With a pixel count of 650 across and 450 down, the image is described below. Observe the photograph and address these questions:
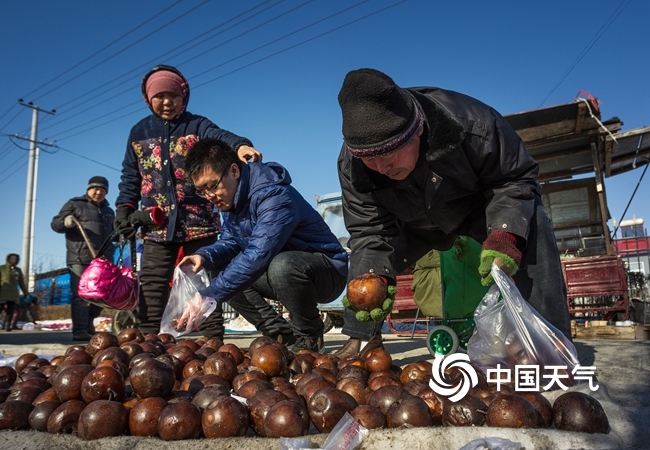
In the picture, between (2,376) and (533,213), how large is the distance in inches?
120

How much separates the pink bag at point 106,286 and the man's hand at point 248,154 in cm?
143

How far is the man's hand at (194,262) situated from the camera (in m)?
3.98

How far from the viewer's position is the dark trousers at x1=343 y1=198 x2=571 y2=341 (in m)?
2.87

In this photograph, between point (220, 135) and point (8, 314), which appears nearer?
point (220, 135)

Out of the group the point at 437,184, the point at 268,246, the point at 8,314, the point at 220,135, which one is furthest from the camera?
the point at 8,314

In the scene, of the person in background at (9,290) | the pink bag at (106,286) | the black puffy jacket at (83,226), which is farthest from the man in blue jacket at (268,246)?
the person in background at (9,290)

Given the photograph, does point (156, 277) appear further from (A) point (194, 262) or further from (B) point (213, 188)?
(B) point (213, 188)

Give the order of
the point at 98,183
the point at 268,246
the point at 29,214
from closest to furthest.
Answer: the point at 268,246 < the point at 98,183 < the point at 29,214

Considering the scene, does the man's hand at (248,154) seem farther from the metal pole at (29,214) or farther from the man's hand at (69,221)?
the metal pole at (29,214)

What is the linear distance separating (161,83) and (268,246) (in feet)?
6.21

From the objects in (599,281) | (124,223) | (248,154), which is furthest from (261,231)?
(599,281)

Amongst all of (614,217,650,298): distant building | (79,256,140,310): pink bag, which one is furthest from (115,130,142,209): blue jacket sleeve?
(614,217,650,298): distant building

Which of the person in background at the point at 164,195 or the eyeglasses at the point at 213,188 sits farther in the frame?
the person in background at the point at 164,195

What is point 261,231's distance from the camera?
376cm
